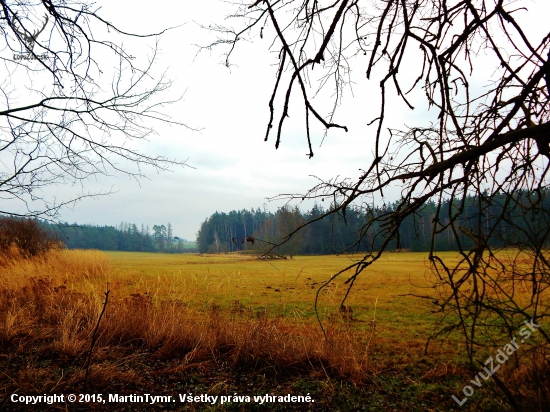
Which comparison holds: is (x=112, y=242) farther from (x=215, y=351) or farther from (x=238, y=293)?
(x=215, y=351)

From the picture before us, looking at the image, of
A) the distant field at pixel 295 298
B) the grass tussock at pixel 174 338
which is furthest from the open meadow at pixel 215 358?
the distant field at pixel 295 298

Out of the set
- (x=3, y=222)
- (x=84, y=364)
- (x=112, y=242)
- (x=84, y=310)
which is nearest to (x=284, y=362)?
(x=84, y=364)

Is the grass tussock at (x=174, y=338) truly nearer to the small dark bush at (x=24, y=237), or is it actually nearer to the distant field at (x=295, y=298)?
the distant field at (x=295, y=298)

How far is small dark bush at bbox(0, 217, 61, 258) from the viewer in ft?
38.7

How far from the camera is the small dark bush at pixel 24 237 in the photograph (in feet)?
38.7

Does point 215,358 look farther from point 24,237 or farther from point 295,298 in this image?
point 24,237

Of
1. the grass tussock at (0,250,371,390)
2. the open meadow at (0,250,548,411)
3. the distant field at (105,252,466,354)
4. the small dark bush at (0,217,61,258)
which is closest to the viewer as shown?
the open meadow at (0,250,548,411)

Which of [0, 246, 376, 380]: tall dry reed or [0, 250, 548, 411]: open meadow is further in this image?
[0, 246, 376, 380]: tall dry reed

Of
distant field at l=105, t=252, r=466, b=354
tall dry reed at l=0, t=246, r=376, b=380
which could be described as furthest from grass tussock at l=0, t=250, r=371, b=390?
distant field at l=105, t=252, r=466, b=354

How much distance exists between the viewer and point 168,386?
3.12 metres

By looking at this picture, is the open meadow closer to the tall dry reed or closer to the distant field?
the tall dry reed

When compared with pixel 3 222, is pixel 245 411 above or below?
below

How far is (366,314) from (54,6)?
22.4ft

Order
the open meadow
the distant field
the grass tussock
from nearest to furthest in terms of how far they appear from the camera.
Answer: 1. the open meadow
2. the grass tussock
3. the distant field
